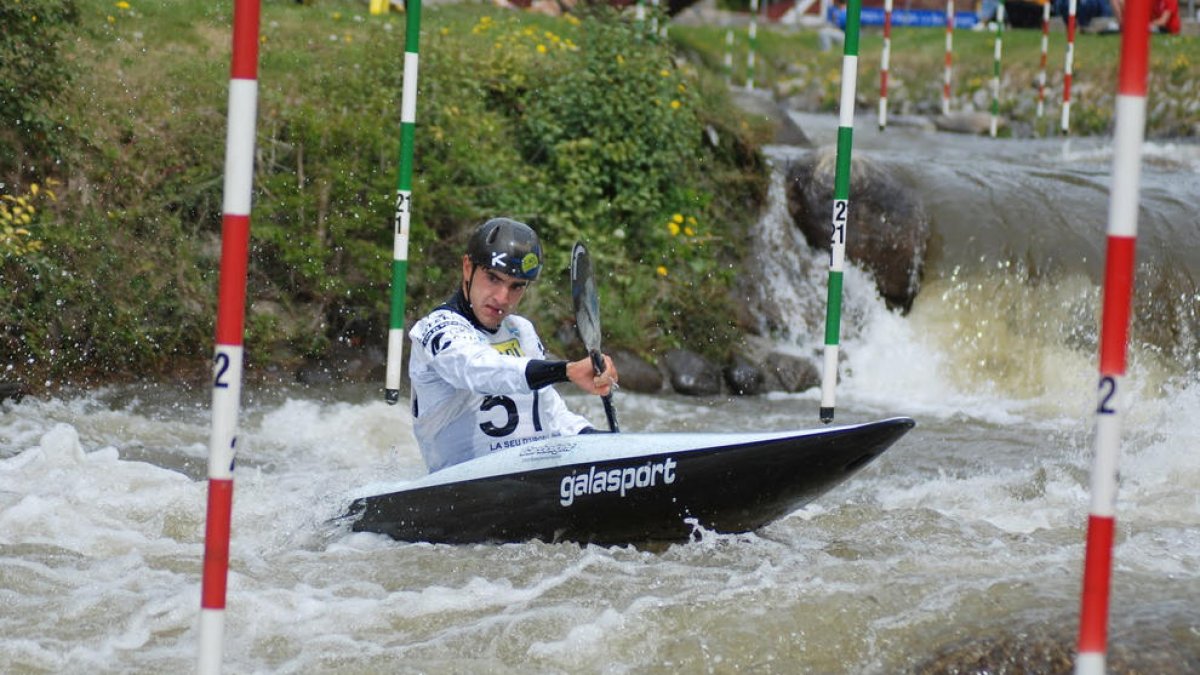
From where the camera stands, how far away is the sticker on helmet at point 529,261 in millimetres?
4527

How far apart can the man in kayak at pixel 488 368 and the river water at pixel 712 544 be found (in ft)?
1.32

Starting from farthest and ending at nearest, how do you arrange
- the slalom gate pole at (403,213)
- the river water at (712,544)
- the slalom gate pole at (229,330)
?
the slalom gate pole at (403,213)
the river water at (712,544)
the slalom gate pole at (229,330)

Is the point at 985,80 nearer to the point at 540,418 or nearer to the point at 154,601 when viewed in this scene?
the point at 540,418

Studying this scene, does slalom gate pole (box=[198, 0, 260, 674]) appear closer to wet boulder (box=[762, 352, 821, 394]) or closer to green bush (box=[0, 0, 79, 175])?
green bush (box=[0, 0, 79, 175])

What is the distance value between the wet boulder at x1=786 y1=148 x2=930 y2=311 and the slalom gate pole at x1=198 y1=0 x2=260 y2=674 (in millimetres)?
7113

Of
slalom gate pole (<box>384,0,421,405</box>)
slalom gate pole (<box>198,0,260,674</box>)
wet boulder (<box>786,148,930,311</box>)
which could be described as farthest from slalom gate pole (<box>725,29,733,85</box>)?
slalom gate pole (<box>198,0,260,674</box>)

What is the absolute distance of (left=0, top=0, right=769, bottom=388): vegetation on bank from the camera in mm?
7543

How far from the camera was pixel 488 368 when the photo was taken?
4.37m

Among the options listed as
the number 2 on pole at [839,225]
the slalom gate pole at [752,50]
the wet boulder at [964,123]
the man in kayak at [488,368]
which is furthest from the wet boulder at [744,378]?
the slalom gate pole at [752,50]

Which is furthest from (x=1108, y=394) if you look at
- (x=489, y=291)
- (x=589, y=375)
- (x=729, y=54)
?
(x=729, y=54)

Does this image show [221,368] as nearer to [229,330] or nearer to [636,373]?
[229,330]

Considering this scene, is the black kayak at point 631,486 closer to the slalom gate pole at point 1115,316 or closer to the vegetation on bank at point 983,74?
the slalom gate pole at point 1115,316

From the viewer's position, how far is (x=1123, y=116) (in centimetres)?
252

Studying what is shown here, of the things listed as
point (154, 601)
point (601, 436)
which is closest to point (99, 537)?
point (154, 601)
